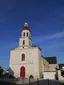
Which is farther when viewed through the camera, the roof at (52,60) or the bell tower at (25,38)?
the roof at (52,60)

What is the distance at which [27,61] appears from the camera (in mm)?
48656

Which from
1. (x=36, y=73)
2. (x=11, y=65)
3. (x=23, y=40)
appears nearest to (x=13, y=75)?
(x=11, y=65)

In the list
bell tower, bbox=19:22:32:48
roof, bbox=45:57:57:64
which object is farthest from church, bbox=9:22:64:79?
roof, bbox=45:57:57:64

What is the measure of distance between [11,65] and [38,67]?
23.6 ft

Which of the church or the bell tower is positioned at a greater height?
the bell tower

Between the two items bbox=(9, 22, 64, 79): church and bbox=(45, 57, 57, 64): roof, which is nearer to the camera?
bbox=(9, 22, 64, 79): church

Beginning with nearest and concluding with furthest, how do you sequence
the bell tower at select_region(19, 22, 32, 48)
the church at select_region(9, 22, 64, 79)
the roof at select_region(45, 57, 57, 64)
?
the church at select_region(9, 22, 64, 79), the bell tower at select_region(19, 22, 32, 48), the roof at select_region(45, 57, 57, 64)

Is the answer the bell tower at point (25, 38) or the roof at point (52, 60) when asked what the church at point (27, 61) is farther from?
the roof at point (52, 60)

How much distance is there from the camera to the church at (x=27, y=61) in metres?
47.2

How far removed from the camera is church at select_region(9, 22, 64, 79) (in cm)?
4719

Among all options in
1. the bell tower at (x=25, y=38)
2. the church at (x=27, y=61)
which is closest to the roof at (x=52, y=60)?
the church at (x=27, y=61)

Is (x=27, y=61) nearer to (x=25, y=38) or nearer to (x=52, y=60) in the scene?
(x=25, y=38)

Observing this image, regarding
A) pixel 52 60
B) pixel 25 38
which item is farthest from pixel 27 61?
pixel 52 60

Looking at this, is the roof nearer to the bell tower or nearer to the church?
A: the church
